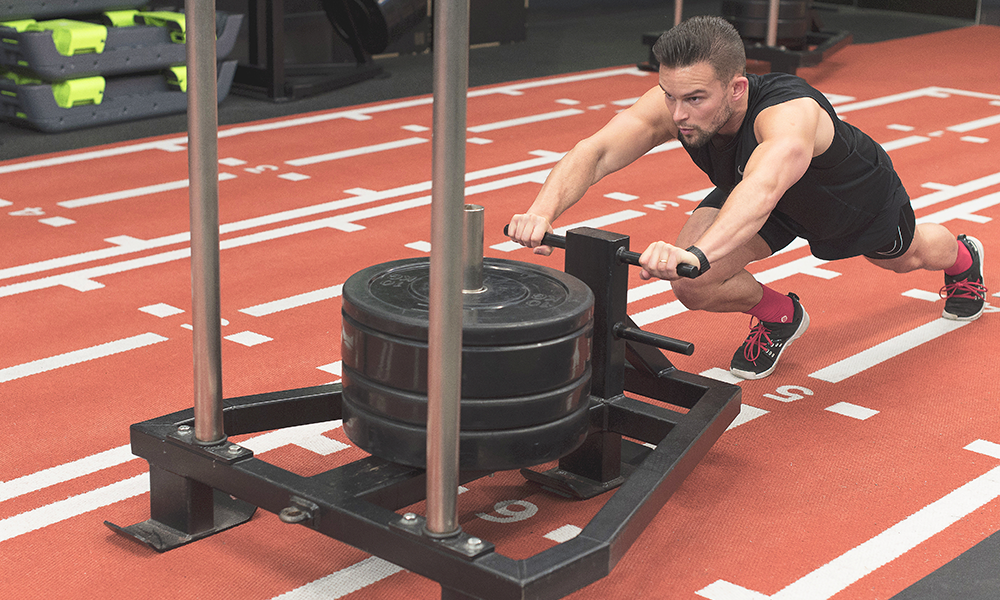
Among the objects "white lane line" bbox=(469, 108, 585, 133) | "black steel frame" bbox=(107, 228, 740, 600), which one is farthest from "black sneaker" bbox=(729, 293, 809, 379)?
"white lane line" bbox=(469, 108, 585, 133)

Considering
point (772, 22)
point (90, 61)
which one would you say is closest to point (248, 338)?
point (90, 61)

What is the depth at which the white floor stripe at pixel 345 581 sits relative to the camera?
6.21 feet

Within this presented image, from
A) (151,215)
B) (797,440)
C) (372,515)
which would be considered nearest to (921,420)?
(797,440)

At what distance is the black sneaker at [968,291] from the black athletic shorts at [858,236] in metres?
0.47

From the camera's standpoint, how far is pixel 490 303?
1896 millimetres

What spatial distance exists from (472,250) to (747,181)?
26.3 inches

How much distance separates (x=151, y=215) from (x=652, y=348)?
8.11 ft

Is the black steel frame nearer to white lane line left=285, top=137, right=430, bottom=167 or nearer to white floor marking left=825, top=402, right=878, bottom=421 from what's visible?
white floor marking left=825, top=402, right=878, bottom=421

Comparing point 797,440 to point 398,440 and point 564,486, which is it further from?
point 398,440

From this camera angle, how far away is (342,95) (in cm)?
646

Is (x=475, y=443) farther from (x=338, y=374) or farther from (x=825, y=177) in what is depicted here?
(x=825, y=177)

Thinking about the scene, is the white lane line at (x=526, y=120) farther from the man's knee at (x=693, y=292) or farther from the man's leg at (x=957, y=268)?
the man's knee at (x=693, y=292)

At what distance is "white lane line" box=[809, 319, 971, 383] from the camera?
9.62 ft

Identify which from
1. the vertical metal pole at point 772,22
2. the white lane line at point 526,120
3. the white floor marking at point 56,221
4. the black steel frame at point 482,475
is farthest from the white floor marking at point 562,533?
the vertical metal pole at point 772,22
